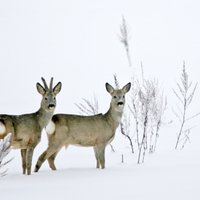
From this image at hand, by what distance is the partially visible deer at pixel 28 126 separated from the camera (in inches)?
279

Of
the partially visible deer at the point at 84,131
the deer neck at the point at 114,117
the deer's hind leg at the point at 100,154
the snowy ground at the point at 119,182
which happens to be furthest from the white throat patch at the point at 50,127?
the deer neck at the point at 114,117

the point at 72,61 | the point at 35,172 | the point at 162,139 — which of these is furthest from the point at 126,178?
the point at 72,61

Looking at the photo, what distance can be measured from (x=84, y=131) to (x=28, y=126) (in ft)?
3.30

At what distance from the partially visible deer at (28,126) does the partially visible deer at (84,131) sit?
0.18 meters

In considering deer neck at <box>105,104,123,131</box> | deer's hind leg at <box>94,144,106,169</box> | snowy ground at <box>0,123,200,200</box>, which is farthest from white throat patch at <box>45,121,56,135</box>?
deer neck at <box>105,104,123,131</box>

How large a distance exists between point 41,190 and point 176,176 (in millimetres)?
1854

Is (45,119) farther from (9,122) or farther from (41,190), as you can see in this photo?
(41,190)

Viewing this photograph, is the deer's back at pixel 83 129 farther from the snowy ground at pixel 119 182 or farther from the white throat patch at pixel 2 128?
the white throat patch at pixel 2 128

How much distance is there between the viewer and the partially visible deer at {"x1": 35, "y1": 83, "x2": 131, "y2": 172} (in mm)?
7613

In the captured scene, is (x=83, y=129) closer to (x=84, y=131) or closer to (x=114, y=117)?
(x=84, y=131)

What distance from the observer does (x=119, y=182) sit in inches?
234

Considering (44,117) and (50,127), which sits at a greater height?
(44,117)

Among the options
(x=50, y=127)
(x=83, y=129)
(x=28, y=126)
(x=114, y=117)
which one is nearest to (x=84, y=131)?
(x=83, y=129)

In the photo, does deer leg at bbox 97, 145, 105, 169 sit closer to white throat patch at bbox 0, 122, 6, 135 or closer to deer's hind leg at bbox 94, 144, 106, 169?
deer's hind leg at bbox 94, 144, 106, 169
